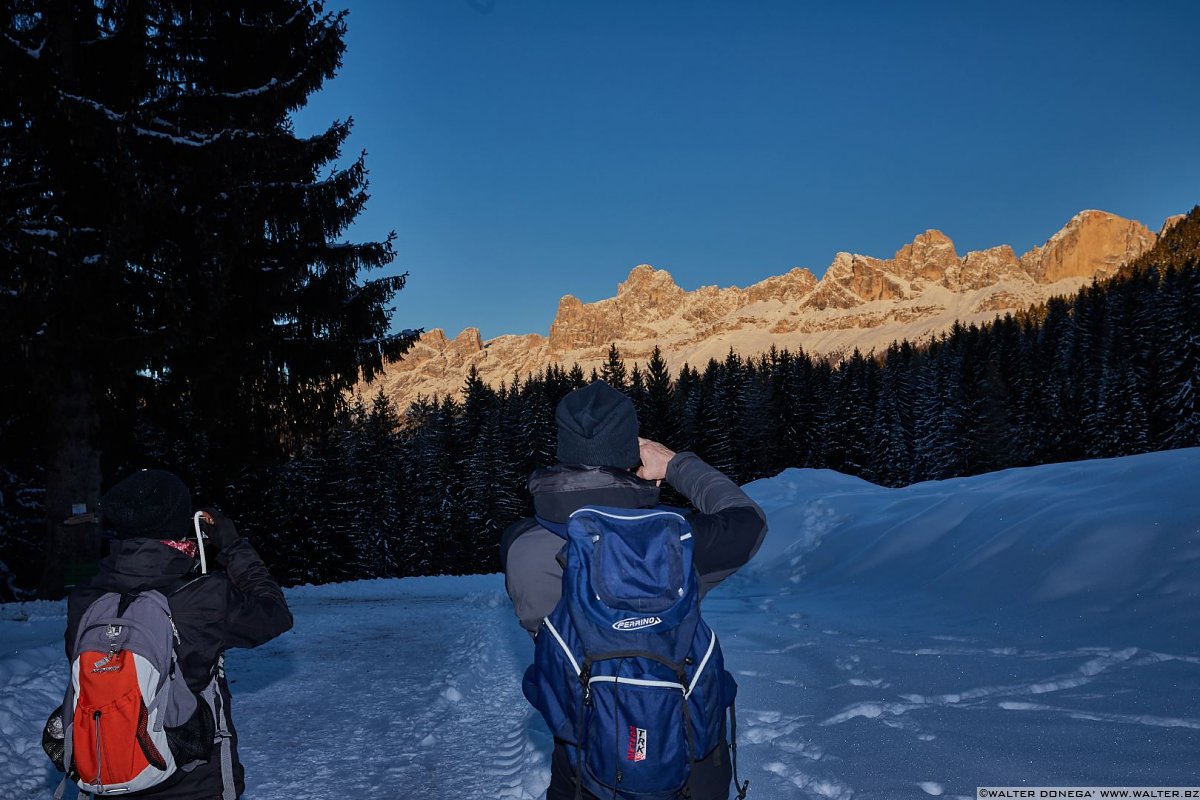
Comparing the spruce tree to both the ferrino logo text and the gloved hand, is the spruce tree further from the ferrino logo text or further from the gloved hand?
the ferrino logo text

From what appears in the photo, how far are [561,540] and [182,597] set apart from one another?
1.53 metres

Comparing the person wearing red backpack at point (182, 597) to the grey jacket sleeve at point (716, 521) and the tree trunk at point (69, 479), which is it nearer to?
the grey jacket sleeve at point (716, 521)

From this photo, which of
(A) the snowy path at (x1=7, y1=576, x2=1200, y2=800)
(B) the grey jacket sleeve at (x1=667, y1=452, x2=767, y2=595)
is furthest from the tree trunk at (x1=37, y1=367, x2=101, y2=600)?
(B) the grey jacket sleeve at (x1=667, y1=452, x2=767, y2=595)

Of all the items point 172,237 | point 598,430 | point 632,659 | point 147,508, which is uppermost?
point 172,237

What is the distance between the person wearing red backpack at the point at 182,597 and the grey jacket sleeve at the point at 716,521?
176 cm

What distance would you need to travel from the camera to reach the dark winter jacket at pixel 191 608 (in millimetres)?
2760

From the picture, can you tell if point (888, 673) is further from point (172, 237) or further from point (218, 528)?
point (172, 237)

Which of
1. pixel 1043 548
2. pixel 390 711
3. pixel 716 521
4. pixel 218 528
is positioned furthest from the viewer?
pixel 1043 548

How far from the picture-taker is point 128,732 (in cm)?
260

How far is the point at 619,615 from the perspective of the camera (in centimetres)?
228

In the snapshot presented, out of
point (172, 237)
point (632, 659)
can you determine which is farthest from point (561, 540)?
point (172, 237)

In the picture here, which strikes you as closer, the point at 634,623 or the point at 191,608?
the point at 634,623

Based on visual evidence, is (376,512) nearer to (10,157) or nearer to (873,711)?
(10,157)

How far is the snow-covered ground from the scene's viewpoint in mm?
4605
